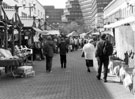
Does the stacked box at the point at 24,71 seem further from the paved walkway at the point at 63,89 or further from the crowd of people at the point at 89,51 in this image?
the crowd of people at the point at 89,51

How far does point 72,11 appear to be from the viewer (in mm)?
171125

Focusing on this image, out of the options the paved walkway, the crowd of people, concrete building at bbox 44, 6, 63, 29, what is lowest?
the paved walkway

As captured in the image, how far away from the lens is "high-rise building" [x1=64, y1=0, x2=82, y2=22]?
166m

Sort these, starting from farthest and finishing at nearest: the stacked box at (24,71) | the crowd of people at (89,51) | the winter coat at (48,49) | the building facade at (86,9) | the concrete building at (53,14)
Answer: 1. the concrete building at (53,14)
2. the building facade at (86,9)
3. the winter coat at (48,49)
4. the stacked box at (24,71)
5. the crowd of people at (89,51)

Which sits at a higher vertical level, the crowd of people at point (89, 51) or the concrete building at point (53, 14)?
the concrete building at point (53, 14)

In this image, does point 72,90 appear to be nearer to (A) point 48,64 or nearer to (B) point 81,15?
(A) point 48,64

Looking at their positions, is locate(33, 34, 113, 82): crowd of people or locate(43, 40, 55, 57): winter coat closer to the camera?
locate(33, 34, 113, 82): crowd of people

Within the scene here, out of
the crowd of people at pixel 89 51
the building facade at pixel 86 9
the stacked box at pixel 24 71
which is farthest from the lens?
the building facade at pixel 86 9

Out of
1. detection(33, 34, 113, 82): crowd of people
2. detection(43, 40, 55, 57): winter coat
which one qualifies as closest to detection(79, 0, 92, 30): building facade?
detection(33, 34, 113, 82): crowd of people

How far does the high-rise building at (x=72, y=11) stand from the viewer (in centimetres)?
16600

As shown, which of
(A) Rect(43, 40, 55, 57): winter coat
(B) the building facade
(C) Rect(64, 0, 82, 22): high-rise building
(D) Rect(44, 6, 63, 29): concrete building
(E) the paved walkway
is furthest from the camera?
(D) Rect(44, 6, 63, 29): concrete building

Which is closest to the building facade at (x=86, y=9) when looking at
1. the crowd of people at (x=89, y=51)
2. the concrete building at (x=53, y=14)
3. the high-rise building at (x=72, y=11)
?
the high-rise building at (x=72, y=11)

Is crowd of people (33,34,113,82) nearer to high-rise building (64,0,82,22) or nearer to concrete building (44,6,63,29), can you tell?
high-rise building (64,0,82,22)

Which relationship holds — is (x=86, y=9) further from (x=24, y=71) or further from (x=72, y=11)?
(x=24, y=71)
